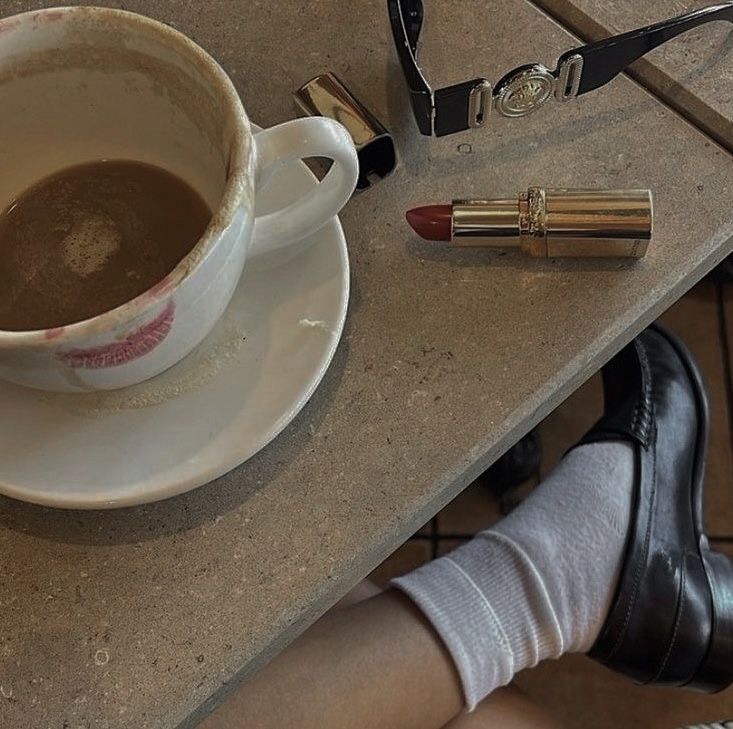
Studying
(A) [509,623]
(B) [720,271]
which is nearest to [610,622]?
(A) [509,623]

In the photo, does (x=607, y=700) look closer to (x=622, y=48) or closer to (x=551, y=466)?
(x=551, y=466)

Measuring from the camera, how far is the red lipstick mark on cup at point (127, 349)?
36 centimetres

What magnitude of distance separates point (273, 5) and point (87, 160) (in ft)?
0.57

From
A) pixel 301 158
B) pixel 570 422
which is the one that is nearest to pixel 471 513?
pixel 570 422

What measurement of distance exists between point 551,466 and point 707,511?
0.58 ft

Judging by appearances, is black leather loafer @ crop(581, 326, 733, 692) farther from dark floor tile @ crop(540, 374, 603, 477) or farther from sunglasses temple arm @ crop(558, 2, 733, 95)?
sunglasses temple arm @ crop(558, 2, 733, 95)

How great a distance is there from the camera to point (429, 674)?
2.21 feet

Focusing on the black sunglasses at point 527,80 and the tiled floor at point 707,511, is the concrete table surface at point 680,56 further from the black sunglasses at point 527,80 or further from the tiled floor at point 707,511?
the tiled floor at point 707,511

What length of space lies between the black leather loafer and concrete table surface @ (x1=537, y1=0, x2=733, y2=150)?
1.17 ft

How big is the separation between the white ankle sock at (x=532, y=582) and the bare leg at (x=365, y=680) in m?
0.02

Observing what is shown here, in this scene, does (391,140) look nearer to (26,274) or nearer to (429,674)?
(26,274)

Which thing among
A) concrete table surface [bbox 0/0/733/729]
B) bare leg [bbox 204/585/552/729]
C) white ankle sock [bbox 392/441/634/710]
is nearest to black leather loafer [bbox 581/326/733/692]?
white ankle sock [bbox 392/441/634/710]

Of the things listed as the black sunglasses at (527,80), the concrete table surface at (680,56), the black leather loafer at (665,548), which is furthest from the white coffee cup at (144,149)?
the black leather loafer at (665,548)

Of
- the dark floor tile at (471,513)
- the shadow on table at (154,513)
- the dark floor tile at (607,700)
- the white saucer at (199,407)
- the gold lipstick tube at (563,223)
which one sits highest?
the gold lipstick tube at (563,223)
